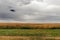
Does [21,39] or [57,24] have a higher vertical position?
[57,24]

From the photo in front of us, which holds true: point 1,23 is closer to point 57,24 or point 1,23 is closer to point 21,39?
point 21,39

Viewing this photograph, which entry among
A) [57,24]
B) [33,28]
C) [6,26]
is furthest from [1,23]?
[57,24]

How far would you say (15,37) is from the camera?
4.48 ft

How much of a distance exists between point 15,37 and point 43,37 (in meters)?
0.24

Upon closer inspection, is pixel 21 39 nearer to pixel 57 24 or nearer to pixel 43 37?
pixel 43 37

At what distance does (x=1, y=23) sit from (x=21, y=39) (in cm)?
24

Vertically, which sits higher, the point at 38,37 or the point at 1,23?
the point at 1,23

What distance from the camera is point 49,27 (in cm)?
140

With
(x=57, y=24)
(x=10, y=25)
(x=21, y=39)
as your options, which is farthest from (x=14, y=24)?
(x=57, y=24)

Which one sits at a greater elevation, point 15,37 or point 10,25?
point 10,25

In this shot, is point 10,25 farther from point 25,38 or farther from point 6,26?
point 25,38

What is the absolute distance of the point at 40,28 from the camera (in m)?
1.42

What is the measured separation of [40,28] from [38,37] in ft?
0.29

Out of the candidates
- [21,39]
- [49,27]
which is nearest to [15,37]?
[21,39]
